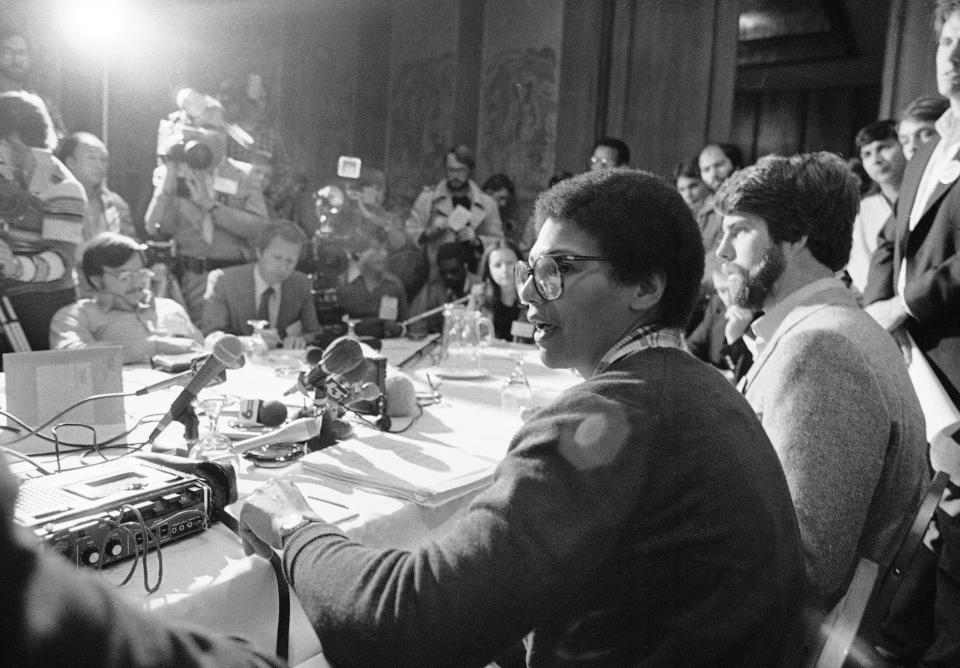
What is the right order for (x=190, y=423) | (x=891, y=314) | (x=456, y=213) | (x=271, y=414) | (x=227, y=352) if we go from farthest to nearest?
1. (x=456, y=213)
2. (x=891, y=314)
3. (x=271, y=414)
4. (x=190, y=423)
5. (x=227, y=352)

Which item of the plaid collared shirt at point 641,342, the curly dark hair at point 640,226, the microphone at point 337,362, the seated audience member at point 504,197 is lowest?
the microphone at point 337,362

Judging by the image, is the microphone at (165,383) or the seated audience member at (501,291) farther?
the seated audience member at (501,291)

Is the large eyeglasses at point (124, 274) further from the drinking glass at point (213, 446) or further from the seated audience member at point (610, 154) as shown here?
the seated audience member at point (610, 154)

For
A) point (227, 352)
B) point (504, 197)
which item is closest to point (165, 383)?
point (227, 352)

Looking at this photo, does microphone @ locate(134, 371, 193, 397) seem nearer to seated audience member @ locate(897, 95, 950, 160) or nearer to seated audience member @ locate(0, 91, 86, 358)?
seated audience member @ locate(0, 91, 86, 358)

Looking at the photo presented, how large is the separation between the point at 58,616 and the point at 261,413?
145cm

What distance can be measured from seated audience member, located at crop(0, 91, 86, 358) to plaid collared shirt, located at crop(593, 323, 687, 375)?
311 cm

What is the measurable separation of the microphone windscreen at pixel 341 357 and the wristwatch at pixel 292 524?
0.68 metres

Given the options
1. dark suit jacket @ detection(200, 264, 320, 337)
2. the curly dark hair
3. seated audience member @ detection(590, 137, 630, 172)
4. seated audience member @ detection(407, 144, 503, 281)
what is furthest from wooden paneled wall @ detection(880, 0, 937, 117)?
the curly dark hair

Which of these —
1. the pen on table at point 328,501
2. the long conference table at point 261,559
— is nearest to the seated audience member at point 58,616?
the long conference table at point 261,559

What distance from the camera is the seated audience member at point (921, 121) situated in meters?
3.31

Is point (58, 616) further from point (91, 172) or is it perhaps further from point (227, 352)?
point (91, 172)

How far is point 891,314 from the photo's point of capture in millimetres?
2395

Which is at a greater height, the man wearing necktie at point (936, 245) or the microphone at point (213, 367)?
the man wearing necktie at point (936, 245)
